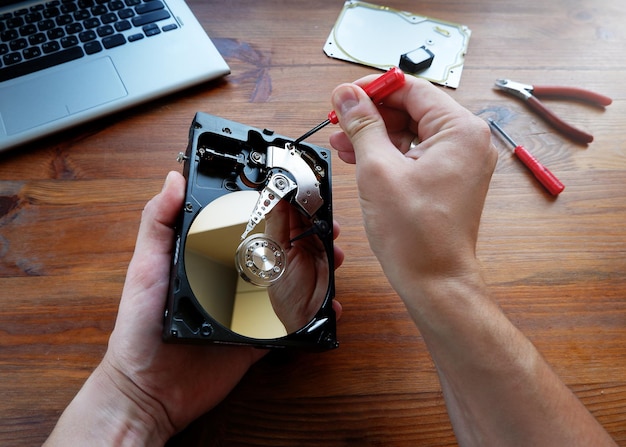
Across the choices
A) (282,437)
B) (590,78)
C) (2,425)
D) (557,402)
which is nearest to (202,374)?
(282,437)

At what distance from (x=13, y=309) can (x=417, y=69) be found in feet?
3.07

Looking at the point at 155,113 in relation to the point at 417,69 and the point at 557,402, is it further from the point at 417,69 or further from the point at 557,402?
the point at 557,402

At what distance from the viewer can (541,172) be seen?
1004 millimetres

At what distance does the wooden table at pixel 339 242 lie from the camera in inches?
30.3

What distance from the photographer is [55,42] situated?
996 mm

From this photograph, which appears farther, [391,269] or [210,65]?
[210,65]

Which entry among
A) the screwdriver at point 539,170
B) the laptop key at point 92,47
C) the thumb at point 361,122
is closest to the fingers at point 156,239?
the thumb at point 361,122

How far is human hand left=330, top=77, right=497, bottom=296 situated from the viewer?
648 millimetres

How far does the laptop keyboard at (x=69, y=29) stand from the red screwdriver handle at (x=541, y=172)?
79 cm

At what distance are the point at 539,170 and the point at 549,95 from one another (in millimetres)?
239

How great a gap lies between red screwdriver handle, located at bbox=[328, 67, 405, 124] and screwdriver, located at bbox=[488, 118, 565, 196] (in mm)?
394

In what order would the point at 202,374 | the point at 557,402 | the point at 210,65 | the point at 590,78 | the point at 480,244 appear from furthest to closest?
the point at 590,78 < the point at 210,65 < the point at 480,244 < the point at 202,374 < the point at 557,402

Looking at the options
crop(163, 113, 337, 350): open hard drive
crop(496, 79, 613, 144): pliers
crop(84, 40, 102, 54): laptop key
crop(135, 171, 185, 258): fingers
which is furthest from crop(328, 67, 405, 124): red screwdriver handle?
crop(84, 40, 102, 54): laptop key

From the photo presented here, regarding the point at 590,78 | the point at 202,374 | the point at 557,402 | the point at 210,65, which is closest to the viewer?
the point at 557,402
